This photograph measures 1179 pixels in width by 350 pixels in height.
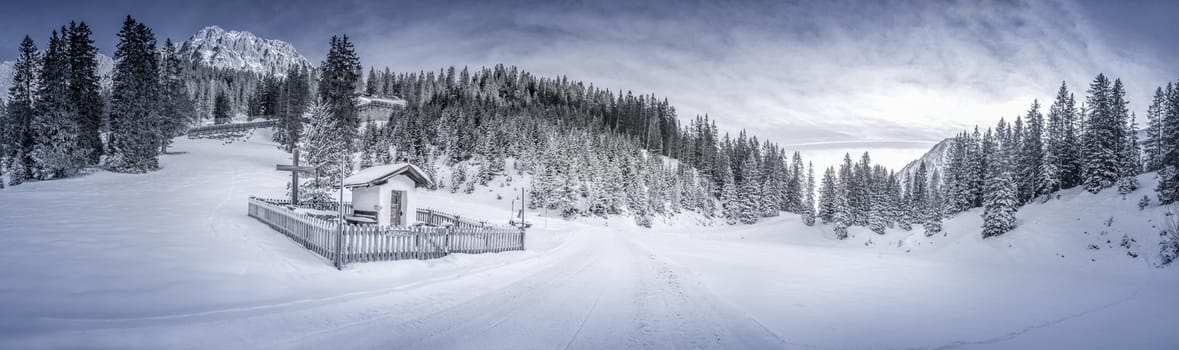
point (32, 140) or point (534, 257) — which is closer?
point (534, 257)

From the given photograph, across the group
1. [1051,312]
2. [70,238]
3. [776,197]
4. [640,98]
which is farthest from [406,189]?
[640,98]

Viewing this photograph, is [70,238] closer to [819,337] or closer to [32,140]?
[819,337]

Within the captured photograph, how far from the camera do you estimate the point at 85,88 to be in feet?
117

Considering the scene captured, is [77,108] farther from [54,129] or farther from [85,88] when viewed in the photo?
[54,129]

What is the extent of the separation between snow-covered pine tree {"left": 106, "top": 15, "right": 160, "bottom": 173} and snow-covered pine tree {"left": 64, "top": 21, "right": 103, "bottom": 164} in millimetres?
1046

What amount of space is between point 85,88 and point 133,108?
11.3ft

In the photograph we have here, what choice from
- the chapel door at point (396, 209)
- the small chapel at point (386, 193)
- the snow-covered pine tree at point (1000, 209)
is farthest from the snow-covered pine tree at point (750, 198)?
the chapel door at point (396, 209)

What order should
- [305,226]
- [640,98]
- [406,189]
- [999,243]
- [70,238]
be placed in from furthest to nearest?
1. [640,98]
2. [999,243]
3. [406,189]
4. [305,226]
5. [70,238]

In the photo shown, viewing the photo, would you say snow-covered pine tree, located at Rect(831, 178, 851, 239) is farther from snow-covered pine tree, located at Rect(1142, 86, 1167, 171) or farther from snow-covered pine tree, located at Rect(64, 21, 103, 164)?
snow-covered pine tree, located at Rect(64, 21, 103, 164)

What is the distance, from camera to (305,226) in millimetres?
13930

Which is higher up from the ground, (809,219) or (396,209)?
(396,209)

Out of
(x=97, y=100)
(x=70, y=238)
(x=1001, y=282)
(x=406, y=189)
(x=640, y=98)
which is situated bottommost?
(x=1001, y=282)

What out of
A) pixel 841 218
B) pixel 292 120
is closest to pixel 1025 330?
pixel 841 218

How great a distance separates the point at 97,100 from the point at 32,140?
24.1 feet
